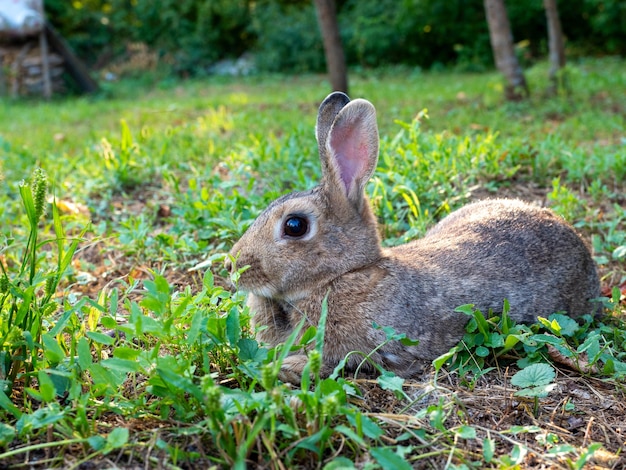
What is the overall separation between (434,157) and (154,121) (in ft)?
17.6

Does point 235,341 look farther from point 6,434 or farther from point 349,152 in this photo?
point 349,152

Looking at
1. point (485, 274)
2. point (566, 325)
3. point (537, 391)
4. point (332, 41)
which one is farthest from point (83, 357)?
point (332, 41)

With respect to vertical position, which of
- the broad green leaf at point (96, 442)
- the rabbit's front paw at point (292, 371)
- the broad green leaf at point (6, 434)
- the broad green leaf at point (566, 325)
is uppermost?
the broad green leaf at point (6, 434)

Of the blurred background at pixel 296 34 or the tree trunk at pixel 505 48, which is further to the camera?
the blurred background at pixel 296 34

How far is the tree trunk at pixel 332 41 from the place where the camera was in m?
8.80

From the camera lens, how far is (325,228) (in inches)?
121

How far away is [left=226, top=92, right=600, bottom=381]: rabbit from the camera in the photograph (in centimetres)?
294

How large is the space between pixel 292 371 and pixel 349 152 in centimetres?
110

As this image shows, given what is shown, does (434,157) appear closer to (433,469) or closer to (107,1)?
(433,469)

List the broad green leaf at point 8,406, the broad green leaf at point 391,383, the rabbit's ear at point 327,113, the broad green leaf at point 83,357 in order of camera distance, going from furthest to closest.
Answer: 1. the rabbit's ear at point 327,113
2. the broad green leaf at point 391,383
3. the broad green leaf at point 83,357
4. the broad green leaf at point 8,406

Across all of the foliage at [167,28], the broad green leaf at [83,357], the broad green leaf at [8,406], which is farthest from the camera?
the foliage at [167,28]

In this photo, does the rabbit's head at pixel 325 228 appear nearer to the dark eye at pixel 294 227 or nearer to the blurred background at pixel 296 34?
the dark eye at pixel 294 227

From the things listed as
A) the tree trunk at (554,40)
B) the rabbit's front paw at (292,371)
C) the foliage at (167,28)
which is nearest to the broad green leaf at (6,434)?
the rabbit's front paw at (292,371)

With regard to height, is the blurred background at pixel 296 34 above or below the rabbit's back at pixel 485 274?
above
